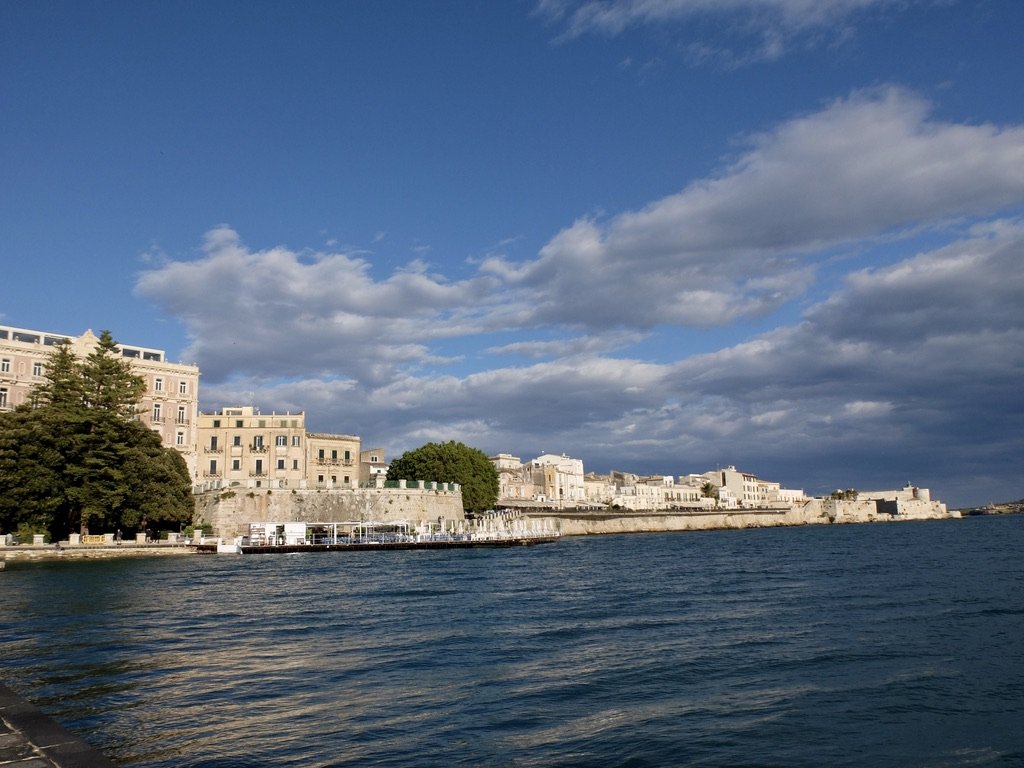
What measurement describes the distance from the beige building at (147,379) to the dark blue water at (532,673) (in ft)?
142

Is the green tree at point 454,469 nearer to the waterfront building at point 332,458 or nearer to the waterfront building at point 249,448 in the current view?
the waterfront building at point 332,458

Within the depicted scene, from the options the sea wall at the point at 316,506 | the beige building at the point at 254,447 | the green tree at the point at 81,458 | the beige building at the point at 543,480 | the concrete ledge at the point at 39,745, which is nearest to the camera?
the concrete ledge at the point at 39,745

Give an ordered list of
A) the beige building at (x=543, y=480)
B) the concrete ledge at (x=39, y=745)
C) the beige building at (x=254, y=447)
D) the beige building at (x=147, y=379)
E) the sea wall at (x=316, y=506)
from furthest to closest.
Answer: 1. the beige building at (x=543, y=480)
2. the beige building at (x=254, y=447)
3. the sea wall at (x=316, y=506)
4. the beige building at (x=147, y=379)
5. the concrete ledge at (x=39, y=745)

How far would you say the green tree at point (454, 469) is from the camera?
93875 mm

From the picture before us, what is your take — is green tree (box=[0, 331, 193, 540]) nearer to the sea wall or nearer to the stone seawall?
the sea wall

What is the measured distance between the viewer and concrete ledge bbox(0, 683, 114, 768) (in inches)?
325

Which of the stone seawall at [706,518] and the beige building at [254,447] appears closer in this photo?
the beige building at [254,447]

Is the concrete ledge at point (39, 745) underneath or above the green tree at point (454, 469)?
underneath

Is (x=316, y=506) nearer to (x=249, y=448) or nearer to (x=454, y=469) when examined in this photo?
(x=249, y=448)

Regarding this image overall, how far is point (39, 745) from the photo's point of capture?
8.86m

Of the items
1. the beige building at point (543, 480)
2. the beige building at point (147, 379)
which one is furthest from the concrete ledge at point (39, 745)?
the beige building at point (543, 480)

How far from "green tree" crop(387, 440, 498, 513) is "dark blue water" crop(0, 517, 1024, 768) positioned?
58599 millimetres

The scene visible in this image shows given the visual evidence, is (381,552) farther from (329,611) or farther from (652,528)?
(652,528)

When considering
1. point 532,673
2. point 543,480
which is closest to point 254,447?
point 543,480
